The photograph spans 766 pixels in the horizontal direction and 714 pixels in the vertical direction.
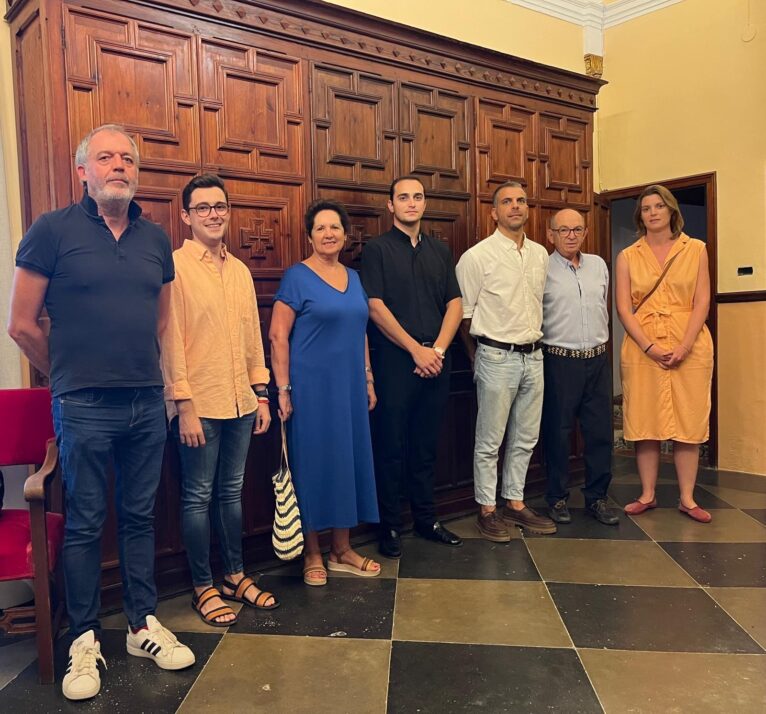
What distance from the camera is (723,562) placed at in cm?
292

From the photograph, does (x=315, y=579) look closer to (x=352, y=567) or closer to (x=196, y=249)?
(x=352, y=567)

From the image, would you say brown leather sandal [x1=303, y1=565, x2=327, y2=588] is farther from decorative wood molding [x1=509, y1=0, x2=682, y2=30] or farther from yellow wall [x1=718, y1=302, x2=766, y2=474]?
decorative wood molding [x1=509, y1=0, x2=682, y2=30]

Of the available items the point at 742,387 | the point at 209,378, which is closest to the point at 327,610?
the point at 209,378

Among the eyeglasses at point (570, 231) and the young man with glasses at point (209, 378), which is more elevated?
the eyeglasses at point (570, 231)

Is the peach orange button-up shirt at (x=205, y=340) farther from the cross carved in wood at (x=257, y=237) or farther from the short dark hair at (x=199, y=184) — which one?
the cross carved in wood at (x=257, y=237)

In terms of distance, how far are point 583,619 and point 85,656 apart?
164cm

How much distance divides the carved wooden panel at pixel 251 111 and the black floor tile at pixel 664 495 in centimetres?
262

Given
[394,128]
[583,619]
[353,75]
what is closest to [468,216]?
[394,128]

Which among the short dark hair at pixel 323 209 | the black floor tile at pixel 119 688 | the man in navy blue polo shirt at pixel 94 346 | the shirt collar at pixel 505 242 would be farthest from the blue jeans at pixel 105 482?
the shirt collar at pixel 505 242

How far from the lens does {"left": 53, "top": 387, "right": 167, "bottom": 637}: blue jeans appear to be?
1.99 m

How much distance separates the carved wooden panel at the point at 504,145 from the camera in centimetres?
373

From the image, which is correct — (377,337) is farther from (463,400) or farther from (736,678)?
(736,678)

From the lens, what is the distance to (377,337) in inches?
119

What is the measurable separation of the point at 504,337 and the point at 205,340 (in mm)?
1452
